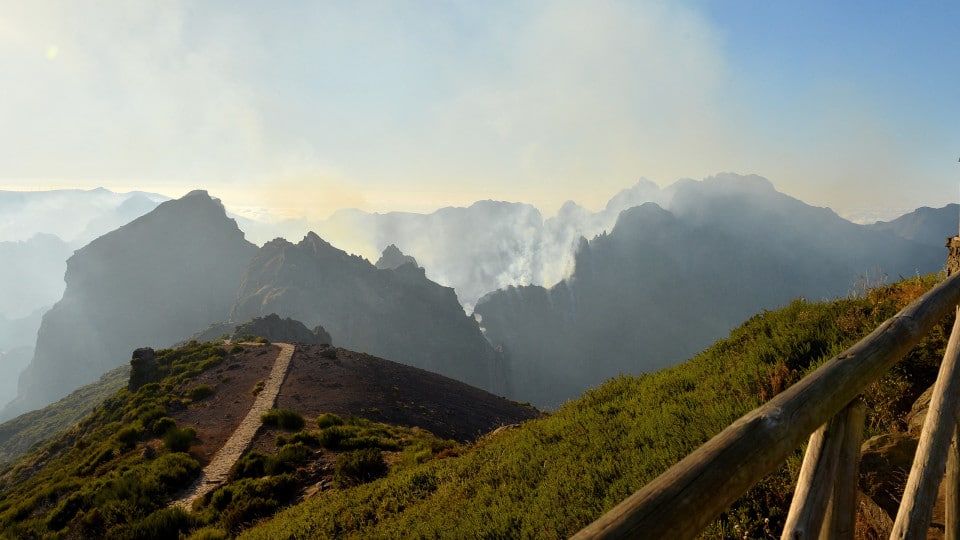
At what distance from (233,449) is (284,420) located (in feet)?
12.4

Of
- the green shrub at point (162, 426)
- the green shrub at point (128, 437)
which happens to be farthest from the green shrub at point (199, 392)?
the green shrub at point (128, 437)

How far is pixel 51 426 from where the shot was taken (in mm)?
104438

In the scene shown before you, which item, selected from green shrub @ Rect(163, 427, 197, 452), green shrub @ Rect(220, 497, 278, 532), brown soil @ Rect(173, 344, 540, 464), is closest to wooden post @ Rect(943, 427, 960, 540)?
green shrub @ Rect(220, 497, 278, 532)

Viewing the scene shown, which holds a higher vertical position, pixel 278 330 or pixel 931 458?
pixel 278 330

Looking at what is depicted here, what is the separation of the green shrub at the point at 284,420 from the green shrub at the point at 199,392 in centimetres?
1091

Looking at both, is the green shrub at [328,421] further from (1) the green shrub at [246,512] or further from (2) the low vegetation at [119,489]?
(1) the green shrub at [246,512]

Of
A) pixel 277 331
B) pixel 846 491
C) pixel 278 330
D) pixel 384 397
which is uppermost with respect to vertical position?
pixel 278 330

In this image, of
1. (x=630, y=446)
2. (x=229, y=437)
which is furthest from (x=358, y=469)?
(x=229, y=437)

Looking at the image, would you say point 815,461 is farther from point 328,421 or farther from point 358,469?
point 328,421

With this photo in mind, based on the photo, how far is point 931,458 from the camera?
3213 mm

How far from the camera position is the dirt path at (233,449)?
649 inches

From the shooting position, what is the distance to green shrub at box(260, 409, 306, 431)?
24.7 m

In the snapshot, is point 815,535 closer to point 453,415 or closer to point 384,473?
point 384,473

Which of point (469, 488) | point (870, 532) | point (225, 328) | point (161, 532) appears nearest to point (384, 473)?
point (161, 532)
